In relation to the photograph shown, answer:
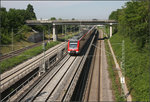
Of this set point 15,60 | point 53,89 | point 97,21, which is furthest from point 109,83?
point 97,21

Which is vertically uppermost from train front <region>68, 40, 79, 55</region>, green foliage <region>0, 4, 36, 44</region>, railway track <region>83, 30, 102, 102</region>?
green foliage <region>0, 4, 36, 44</region>

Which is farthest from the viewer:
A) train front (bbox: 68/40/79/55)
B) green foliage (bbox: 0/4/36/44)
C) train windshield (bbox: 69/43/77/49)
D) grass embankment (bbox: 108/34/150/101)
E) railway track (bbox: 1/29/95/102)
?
green foliage (bbox: 0/4/36/44)

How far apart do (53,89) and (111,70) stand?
43.9 ft

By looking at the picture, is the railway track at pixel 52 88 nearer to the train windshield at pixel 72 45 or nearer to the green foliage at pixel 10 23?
the train windshield at pixel 72 45

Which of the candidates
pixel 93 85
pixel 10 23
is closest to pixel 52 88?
pixel 93 85

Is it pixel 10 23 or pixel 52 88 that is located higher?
pixel 10 23

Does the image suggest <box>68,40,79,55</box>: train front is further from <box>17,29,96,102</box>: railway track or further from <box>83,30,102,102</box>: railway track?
<box>17,29,96,102</box>: railway track

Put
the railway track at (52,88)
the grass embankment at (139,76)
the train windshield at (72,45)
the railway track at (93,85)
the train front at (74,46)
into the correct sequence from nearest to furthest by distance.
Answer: the railway track at (52,88), the grass embankment at (139,76), the railway track at (93,85), the train front at (74,46), the train windshield at (72,45)

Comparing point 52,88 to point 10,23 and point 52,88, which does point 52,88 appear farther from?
point 10,23

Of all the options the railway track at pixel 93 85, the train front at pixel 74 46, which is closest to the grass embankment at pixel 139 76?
the railway track at pixel 93 85

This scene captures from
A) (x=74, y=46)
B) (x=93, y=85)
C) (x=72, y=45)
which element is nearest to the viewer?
(x=93, y=85)

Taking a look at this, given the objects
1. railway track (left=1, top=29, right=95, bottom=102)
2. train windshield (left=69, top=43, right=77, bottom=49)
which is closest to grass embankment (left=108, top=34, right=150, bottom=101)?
railway track (left=1, top=29, right=95, bottom=102)

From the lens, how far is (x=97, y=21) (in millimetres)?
67562

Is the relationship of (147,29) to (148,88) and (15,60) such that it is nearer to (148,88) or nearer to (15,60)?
(148,88)
